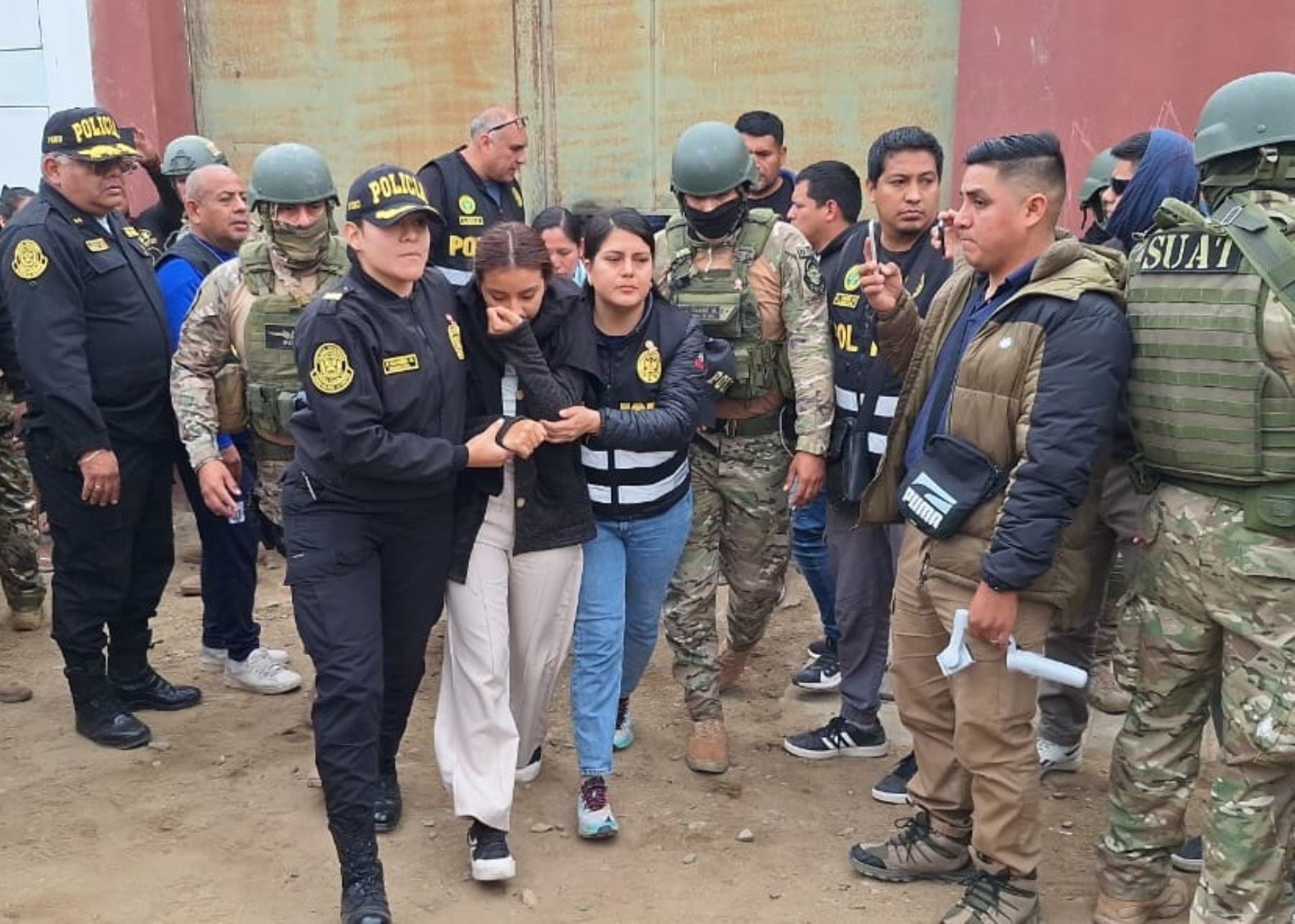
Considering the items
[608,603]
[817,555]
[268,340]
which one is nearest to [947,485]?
[608,603]

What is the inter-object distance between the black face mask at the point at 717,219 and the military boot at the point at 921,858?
1.94 meters

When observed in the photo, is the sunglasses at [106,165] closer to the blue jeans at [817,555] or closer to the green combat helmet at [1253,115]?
the blue jeans at [817,555]

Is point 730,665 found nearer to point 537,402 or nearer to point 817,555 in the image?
point 817,555

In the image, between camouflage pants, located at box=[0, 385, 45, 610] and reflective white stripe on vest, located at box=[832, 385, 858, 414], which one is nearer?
reflective white stripe on vest, located at box=[832, 385, 858, 414]

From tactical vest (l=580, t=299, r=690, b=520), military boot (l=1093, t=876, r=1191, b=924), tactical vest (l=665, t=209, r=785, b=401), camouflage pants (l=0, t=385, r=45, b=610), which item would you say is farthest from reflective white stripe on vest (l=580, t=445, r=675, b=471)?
camouflage pants (l=0, t=385, r=45, b=610)

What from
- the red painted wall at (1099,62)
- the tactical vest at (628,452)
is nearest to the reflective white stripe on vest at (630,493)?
the tactical vest at (628,452)

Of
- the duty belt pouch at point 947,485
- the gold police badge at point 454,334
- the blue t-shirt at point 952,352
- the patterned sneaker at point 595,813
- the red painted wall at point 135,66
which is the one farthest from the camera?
the red painted wall at point 135,66

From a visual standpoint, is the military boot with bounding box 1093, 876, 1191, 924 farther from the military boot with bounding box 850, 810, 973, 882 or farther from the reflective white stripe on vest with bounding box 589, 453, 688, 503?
the reflective white stripe on vest with bounding box 589, 453, 688, 503

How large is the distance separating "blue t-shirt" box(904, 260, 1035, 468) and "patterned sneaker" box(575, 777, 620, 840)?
4.50 ft

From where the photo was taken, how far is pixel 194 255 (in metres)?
4.74

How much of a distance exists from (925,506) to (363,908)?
Answer: 5.90ft

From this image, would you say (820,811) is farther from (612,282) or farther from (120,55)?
(120,55)

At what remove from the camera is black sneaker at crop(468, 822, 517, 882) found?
352 centimetres

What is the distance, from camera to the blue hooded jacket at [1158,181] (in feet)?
12.6
